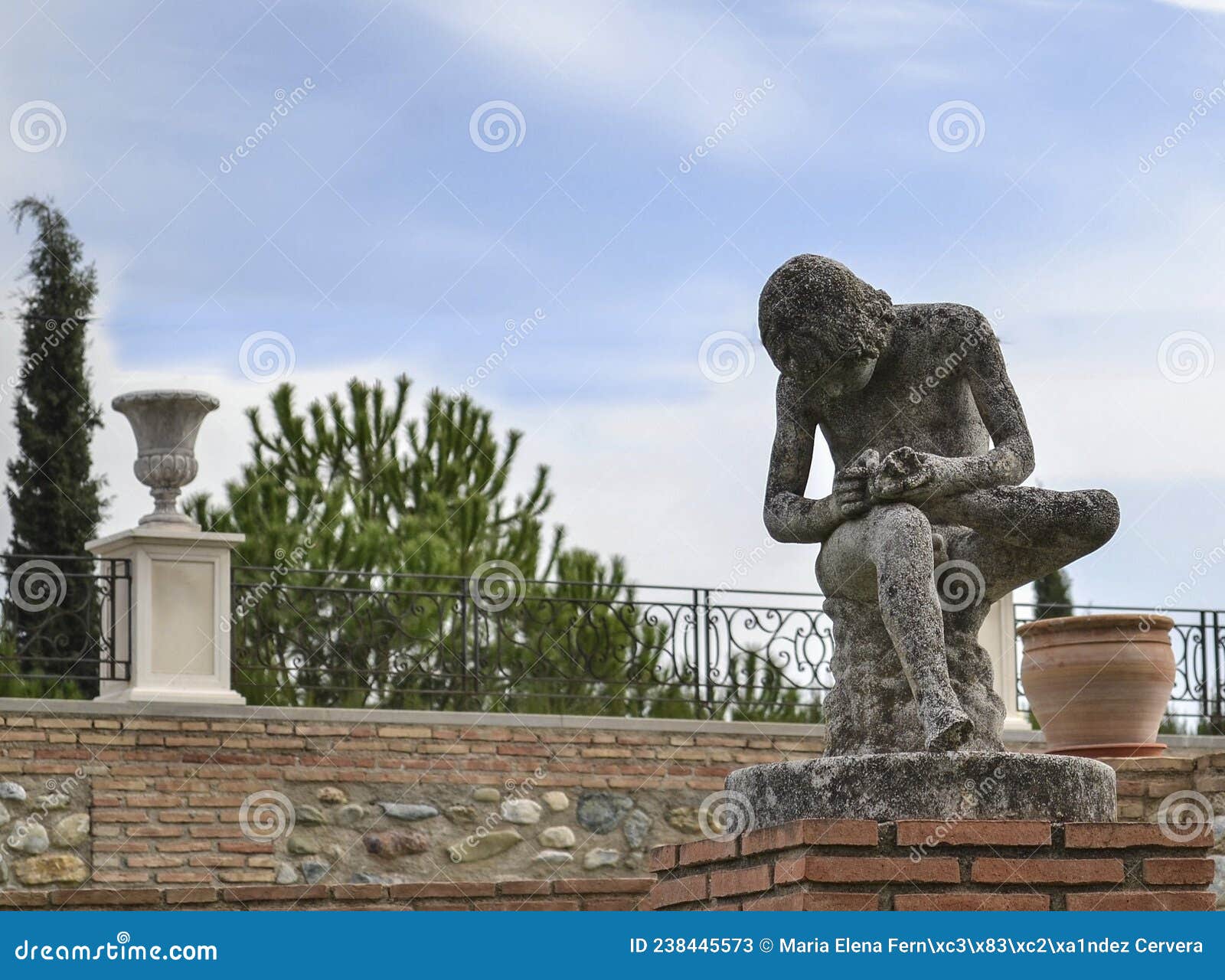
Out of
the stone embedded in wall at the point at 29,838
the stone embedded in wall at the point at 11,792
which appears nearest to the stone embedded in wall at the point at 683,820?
the stone embedded in wall at the point at 29,838

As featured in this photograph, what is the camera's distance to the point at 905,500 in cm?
525

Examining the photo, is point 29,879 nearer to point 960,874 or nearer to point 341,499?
point 960,874

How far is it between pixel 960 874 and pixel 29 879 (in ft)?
22.3

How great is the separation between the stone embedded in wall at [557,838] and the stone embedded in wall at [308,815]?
4.37ft

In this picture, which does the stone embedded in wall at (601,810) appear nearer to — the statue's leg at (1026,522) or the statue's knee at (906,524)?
the statue's leg at (1026,522)

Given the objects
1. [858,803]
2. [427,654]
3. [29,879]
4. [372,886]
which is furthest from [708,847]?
Result: [427,654]

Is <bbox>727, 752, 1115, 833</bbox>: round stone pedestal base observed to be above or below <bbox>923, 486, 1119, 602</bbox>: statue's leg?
below

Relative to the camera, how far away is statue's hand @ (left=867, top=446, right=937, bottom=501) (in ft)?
17.0

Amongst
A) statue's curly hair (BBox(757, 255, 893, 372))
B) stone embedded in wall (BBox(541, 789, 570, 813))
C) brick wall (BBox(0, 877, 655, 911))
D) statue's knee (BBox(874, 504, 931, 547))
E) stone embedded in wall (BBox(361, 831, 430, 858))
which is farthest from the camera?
stone embedded in wall (BBox(541, 789, 570, 813))

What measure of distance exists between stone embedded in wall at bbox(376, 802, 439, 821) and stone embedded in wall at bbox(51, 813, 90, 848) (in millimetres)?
1688

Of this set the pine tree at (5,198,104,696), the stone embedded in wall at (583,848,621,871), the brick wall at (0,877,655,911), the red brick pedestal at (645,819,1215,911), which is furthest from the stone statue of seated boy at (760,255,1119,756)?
the pine tree at (5,198,104,696)

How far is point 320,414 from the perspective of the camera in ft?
65.8

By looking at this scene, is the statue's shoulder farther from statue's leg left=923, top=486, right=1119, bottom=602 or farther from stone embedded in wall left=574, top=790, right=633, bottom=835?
stone embedded in wall left=574, top=790, right=633, bottom=835

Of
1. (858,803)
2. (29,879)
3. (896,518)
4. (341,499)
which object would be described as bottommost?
(29,879)
